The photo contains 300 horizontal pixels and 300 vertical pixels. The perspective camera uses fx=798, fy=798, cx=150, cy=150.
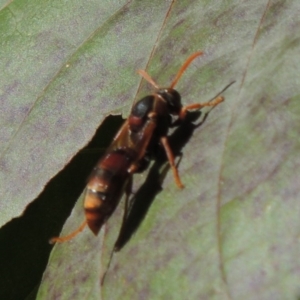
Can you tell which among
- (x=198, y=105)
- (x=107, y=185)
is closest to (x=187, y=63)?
(x=198, y=105)

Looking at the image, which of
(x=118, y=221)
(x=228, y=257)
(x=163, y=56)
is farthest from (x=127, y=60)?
(x=228, y=257)

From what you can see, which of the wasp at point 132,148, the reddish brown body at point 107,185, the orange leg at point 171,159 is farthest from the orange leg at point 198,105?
the reddish brown body at point 107,185

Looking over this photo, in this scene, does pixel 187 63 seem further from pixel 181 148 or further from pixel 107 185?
pixel 107 185

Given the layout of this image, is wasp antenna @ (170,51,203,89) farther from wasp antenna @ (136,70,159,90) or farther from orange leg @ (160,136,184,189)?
orange leg @ (160,136,184,189)

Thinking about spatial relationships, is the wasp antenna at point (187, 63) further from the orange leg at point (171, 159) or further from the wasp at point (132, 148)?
the orange leg at point (171, 159)

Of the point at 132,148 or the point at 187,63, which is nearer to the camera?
the point at 187,63

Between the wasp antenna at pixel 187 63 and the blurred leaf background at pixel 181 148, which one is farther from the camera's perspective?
the wasp antenna at pixel 187 63

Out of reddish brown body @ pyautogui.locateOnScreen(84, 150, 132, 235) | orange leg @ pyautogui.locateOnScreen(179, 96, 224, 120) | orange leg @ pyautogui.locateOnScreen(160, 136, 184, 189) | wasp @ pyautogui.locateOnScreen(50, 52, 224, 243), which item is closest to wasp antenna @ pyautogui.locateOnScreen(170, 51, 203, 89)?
wasp @ pyautogui.locateOnScreen(50, 52, 224, 243)
